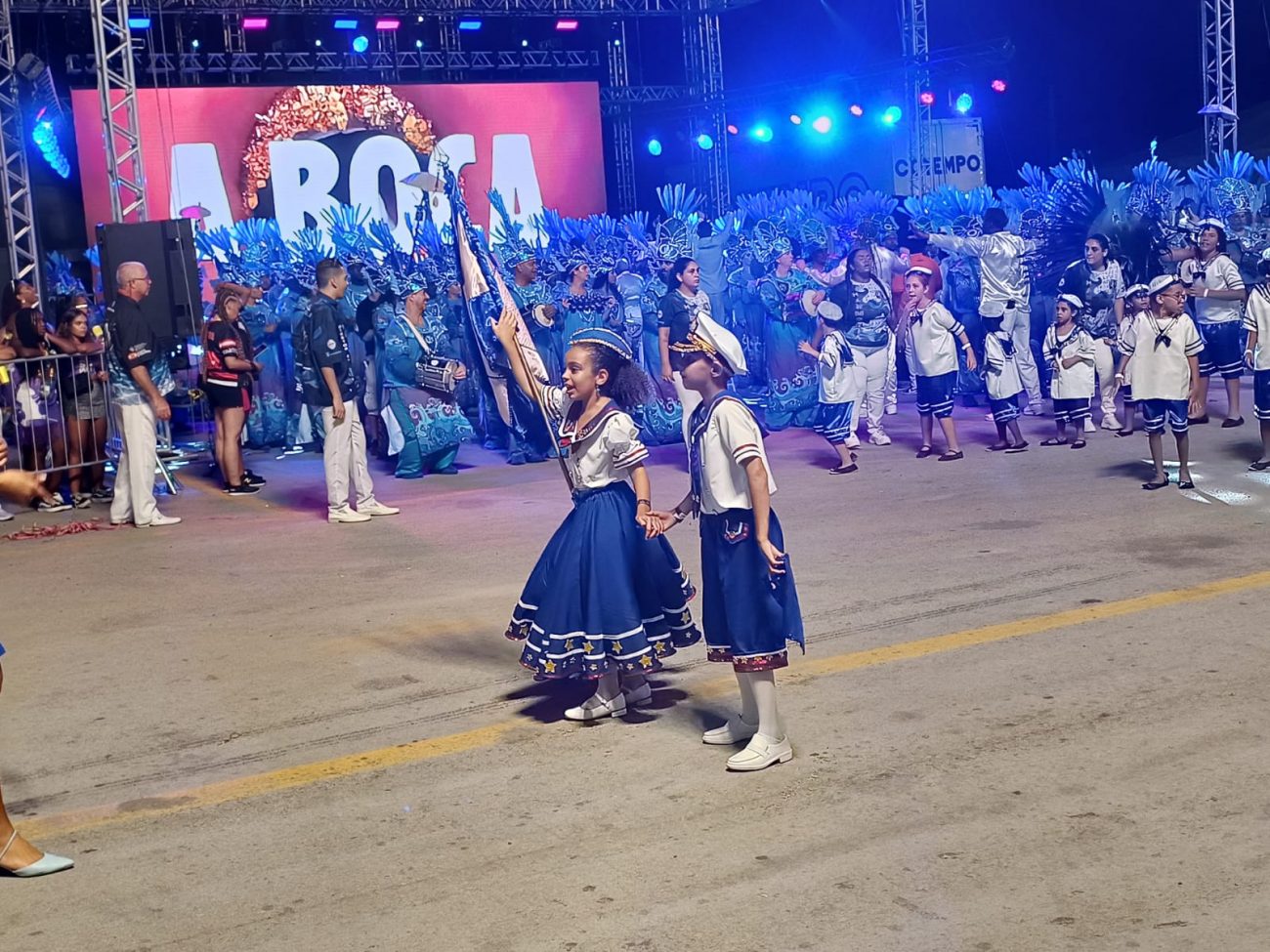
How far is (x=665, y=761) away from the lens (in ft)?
17.5

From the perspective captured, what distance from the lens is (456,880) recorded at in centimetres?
433

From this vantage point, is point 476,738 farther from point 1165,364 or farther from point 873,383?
point 873,383

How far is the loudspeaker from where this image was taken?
1185 centimetres

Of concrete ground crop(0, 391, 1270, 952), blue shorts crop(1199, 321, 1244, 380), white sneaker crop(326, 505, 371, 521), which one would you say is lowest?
concrete ground crop(0, 391, 1270, 952)

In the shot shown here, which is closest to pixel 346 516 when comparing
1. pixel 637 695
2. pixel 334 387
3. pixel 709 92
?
pixel 334 387

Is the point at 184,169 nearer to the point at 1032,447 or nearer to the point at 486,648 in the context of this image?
the point at 1032,447

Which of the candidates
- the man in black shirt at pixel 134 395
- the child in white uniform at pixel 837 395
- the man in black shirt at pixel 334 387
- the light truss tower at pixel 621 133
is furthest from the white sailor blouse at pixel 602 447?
the light truss tower at pixel 621 133

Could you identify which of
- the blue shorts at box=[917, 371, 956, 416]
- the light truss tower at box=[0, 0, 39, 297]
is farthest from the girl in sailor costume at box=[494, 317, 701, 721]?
the light truss tower at box=[0, 0, 39, 297]

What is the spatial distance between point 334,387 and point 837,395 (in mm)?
4031

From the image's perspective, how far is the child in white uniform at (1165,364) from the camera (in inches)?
390

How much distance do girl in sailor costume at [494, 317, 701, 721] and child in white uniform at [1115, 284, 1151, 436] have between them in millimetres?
5760

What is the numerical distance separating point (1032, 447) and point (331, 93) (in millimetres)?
15562

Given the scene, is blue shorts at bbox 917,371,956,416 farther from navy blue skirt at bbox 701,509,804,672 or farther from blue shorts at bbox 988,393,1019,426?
navy blue skirt at bbox 701,509,804,672

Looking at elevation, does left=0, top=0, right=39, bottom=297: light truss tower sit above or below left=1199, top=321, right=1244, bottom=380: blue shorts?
above
